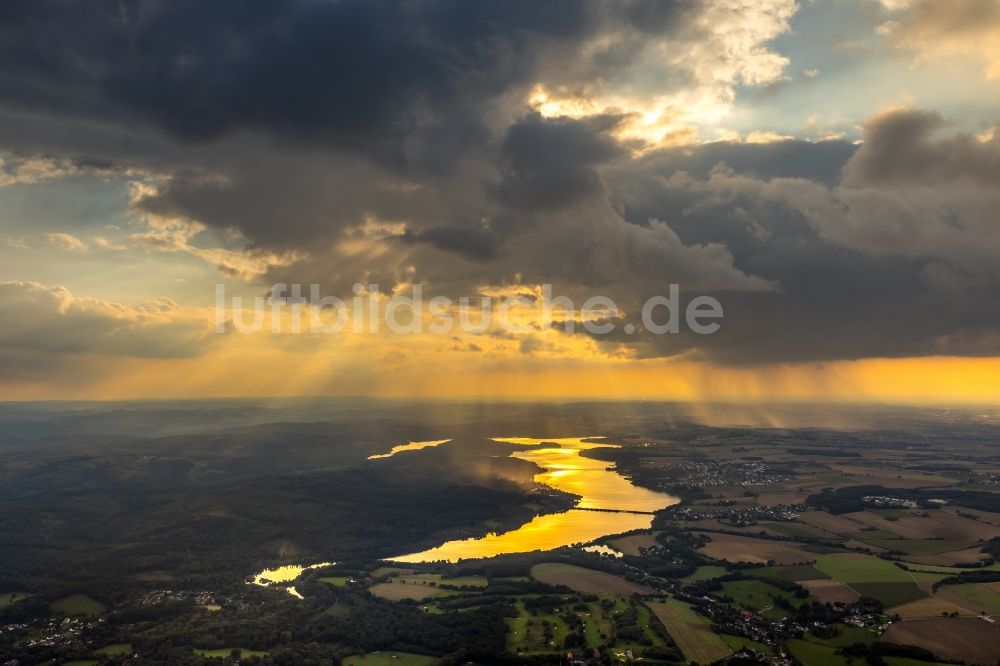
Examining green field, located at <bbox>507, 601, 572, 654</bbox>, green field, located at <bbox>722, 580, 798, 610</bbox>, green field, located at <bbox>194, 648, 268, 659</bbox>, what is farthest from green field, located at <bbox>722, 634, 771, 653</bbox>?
green field, located at <bbox>194, 648, 268, 659</bbox>

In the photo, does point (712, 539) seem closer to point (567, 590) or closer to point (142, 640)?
point (567, 590)

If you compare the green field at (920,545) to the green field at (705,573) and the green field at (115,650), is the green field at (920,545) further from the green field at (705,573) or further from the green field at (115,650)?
the green field at (115,650)

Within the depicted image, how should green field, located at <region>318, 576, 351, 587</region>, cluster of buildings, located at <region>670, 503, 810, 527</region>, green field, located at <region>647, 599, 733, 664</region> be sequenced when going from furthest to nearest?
1. cluster of buildings, located at <region>670, 503, 810, 527</region>
2. green field, located at <region>318, 576, 351, 587</region>
3. green field, located at <region>647, 599, 733, 664</region>

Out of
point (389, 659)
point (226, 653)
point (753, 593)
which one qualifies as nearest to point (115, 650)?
point (226, 653)

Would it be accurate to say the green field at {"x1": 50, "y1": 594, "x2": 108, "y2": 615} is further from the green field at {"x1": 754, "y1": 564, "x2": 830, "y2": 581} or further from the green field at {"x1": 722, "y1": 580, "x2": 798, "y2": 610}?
the green field at {"x1": 754, "y1": 564, "x2": 830, "y2": 581}

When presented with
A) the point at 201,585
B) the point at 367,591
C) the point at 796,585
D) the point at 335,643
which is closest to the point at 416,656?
the point at 335,643

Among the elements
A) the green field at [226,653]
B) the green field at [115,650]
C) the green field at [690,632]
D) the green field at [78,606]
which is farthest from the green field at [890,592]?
the green field at [78,606]

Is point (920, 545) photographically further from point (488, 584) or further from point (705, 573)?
point (488, 584)
